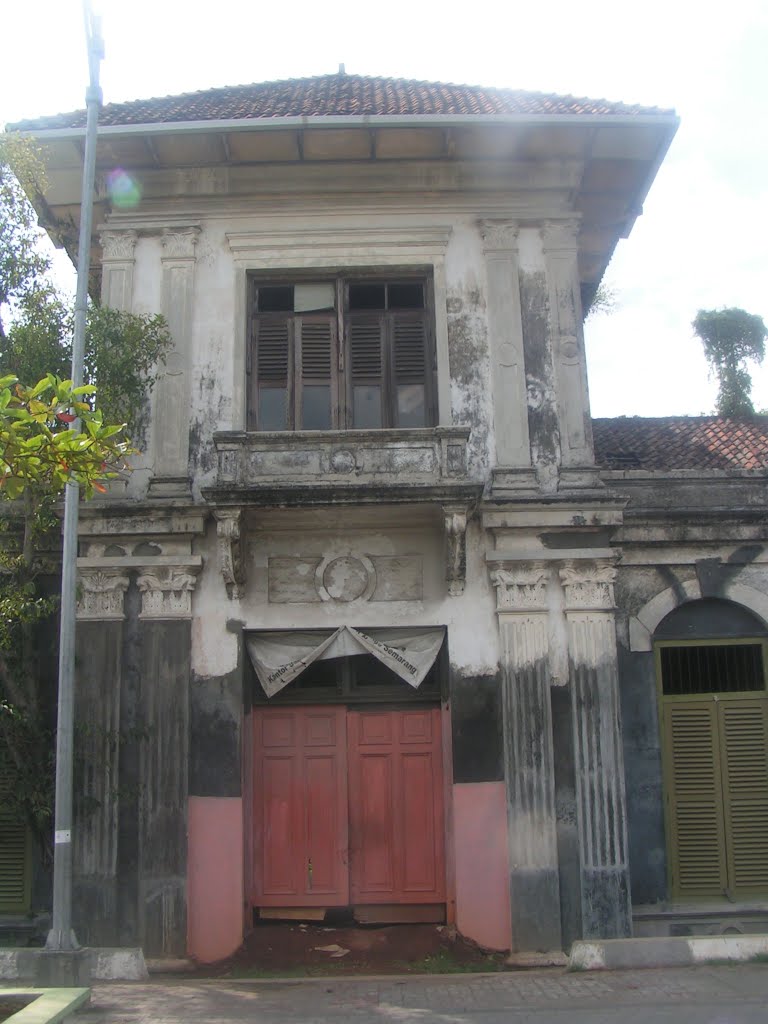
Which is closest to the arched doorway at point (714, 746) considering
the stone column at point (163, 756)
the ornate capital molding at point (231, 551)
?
the ornate capital molding at point (231, 551)

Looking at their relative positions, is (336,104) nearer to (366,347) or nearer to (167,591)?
(366,347)

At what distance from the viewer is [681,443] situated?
13.1 meters

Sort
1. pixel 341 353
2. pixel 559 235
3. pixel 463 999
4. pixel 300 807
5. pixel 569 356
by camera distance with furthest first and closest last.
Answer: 1. pixel 559 235
2. pixel 341 353
3. pixel 569 356
4. pixel 300 807
5. pixel 463 999

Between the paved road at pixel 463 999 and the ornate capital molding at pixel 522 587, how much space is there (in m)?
3.43

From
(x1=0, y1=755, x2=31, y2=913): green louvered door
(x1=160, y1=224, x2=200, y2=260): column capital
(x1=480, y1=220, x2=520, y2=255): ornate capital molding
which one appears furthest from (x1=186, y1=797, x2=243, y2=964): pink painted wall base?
(x1=480, y1=220, x2=520, y2=255): ornate capital molding

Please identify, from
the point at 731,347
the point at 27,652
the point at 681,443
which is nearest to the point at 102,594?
the point at 27,652

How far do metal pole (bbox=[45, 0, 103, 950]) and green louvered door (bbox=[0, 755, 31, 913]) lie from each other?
172cm

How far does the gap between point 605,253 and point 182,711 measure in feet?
26.1

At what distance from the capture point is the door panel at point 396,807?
10.5 metres

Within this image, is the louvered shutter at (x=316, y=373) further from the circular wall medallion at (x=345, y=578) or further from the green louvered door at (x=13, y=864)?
the green louvered door at (x=13, y=864)

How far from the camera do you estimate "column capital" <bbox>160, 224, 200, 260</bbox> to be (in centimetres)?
1130

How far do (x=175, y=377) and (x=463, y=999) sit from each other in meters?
6.71

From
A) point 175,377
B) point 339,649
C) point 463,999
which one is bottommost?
point 463,999

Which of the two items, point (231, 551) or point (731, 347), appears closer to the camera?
point (231, 551)
